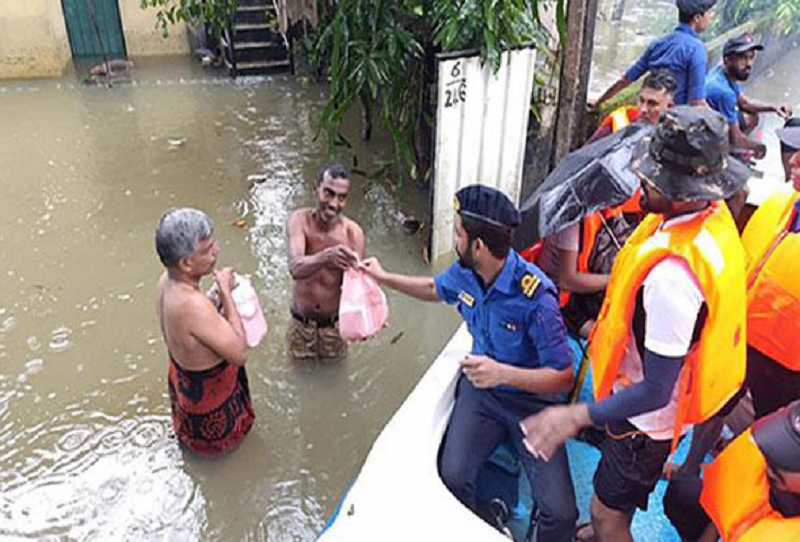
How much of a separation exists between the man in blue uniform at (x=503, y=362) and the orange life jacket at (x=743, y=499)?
1.74 ft

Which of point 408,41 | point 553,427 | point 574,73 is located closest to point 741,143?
point 574,73

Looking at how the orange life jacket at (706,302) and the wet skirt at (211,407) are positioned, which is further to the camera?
the wet skirt at (211,407)

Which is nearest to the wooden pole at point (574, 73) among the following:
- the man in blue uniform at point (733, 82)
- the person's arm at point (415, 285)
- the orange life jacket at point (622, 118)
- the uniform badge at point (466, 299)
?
the man in blue uniform at point (733, 82)

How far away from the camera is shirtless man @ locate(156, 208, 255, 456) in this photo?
116 inches

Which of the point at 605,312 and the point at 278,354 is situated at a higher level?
the point at 605,312

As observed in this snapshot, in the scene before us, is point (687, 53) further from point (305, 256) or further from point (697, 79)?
point (305, 256)

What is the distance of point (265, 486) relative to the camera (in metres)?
3.79

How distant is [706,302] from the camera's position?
173 centimetres

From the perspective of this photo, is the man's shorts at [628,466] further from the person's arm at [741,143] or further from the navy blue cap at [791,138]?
the person's arm at [741,143]

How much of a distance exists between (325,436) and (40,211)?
404 centimetres

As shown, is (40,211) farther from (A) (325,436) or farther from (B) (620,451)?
(B) (620,451)

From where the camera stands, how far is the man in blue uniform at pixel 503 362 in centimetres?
236

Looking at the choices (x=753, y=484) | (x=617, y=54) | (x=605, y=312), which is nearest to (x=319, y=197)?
(x=605, y=312)

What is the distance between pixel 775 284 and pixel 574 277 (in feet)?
2.43
